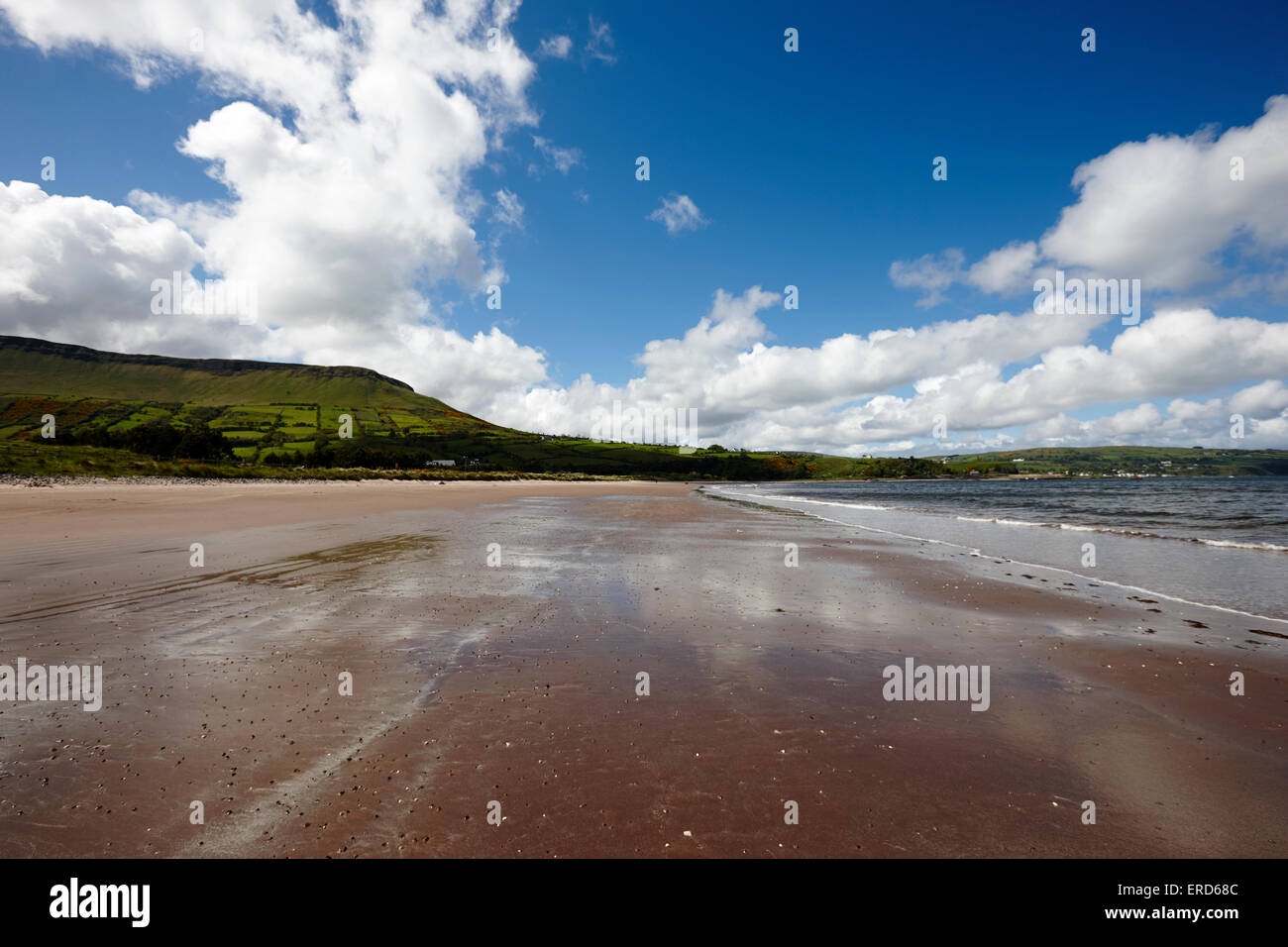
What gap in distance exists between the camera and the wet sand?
16.5ft

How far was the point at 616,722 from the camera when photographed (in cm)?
729

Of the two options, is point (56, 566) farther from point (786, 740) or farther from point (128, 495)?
point (128, 495)

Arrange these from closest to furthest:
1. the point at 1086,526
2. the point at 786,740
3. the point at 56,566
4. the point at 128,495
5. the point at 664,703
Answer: the point at 786,740
the point at 664,703
the point at 56,566
the point at 1086,526
the point at 128,495

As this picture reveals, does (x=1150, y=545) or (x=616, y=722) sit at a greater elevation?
(x=616, y=722)

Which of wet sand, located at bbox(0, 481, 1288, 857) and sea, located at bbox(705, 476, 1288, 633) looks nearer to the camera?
wet sand, located at bbox(0, 481, 1288, 857)

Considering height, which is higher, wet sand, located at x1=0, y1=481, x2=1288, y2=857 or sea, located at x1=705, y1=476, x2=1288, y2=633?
wet sand, located at x1=0, y1=481, x2=1288, y2=857

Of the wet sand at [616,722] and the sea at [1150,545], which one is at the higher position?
the wet sand at [616,722]

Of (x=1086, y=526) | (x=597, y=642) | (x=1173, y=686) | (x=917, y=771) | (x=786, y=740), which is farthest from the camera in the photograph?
(x=1086, y=526)

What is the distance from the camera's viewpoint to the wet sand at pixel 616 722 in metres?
5.04

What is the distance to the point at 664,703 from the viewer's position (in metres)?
7.93

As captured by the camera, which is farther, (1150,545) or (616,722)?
(1150,545)

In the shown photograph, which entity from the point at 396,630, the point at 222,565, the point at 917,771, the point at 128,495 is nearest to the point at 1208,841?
the point at 917,771

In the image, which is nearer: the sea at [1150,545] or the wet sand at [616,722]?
the wet sand at [616,722]
